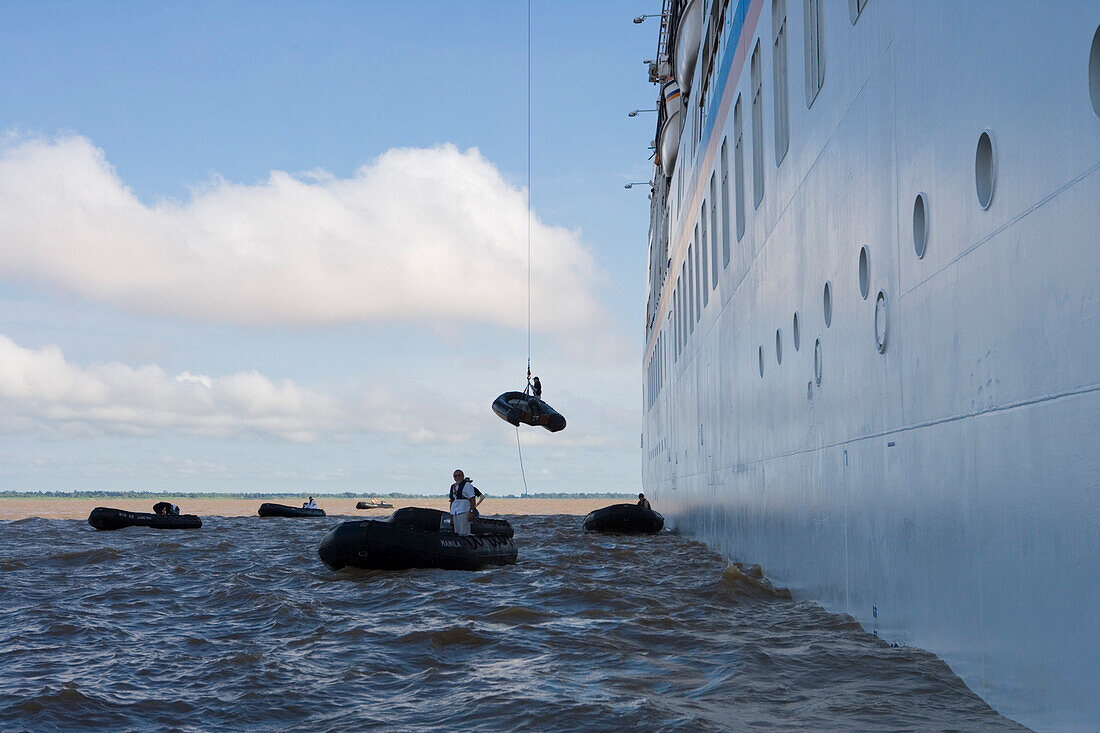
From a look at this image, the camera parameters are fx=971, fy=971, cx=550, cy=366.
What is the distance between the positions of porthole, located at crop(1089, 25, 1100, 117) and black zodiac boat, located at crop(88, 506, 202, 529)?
133 feet

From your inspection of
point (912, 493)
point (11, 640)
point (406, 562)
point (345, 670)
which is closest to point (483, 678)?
point (345, 670)

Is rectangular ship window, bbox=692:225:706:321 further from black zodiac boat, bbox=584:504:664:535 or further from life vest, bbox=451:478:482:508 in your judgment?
black zodiac boat, bbox=584:504:664:535

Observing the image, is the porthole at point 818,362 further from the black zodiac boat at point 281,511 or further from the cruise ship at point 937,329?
the black zodiac boat at point 281,511

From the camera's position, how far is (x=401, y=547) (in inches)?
701

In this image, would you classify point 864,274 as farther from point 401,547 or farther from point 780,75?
point 401,547

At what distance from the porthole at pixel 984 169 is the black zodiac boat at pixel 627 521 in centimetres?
2499

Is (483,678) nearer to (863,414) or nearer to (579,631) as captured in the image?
(579,631)

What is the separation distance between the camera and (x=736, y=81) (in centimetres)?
1459

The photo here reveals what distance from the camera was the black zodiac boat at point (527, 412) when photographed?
2462cm

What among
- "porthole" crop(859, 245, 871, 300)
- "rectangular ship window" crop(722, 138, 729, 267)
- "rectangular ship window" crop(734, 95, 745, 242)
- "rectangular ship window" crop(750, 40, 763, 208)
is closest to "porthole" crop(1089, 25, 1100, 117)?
"porthole" crop(859, 245, 871, 300)

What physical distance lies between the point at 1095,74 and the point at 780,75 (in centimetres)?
768

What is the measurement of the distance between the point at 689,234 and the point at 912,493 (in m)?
16.4

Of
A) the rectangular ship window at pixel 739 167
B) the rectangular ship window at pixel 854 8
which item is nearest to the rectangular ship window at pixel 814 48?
the rectangular ship window at pixel 854 8

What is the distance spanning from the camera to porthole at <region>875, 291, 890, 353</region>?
22.5ft
